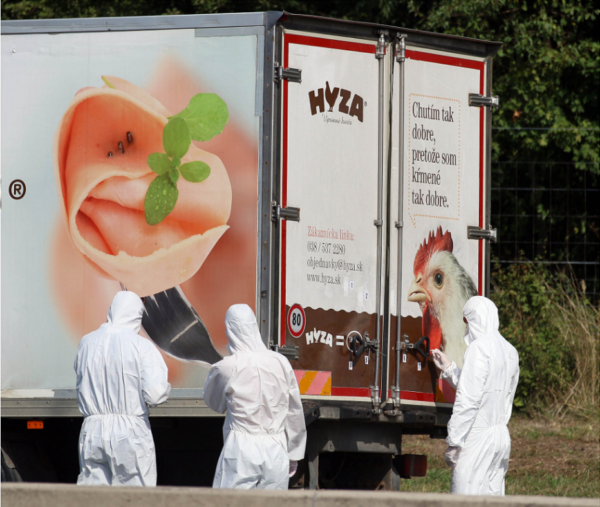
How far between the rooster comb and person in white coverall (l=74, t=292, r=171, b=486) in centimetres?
212

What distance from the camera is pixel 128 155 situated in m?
6.45

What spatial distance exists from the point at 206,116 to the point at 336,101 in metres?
0.95

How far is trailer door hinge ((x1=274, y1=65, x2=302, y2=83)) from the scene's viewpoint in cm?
632

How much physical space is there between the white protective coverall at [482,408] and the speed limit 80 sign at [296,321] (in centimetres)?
119

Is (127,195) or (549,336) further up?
(127,195)

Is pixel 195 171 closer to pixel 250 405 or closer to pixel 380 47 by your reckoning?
pixel 380 47

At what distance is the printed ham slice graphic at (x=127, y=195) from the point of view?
635 cm

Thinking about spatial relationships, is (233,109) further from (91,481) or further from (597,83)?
(597,83)

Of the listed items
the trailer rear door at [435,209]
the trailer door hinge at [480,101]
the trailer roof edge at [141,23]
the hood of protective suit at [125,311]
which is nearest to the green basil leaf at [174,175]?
the hood of protective suit at [125,311]

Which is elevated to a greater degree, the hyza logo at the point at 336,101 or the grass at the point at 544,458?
the hyza logo at the point at 336,101

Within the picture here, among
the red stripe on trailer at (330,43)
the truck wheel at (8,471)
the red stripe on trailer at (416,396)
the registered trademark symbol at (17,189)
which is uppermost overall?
the red stripe on trailer at (330,43)

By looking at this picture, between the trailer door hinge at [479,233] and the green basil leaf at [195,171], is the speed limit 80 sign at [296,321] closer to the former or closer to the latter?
the green basil leaf at [195,171]

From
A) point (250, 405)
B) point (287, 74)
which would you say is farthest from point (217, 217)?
point (250, 405)

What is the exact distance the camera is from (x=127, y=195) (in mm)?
6410
